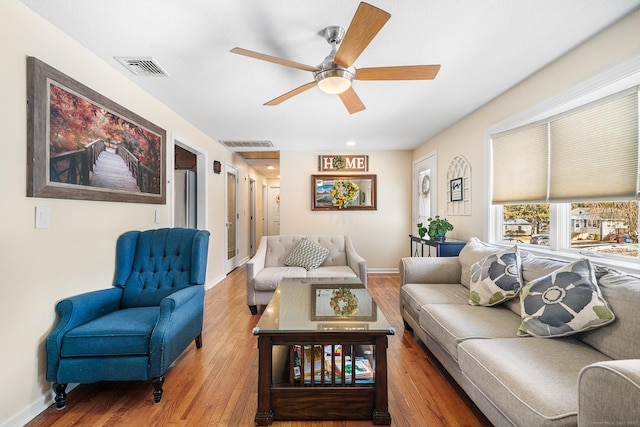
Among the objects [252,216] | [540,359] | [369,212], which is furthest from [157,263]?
[252,216]

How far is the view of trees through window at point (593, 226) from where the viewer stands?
179cm

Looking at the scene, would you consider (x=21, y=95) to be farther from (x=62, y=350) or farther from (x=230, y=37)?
(x=62, y=350)

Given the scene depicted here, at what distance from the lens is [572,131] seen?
2.04 m

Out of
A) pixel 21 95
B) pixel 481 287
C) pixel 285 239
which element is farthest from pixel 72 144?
pixel 481 287

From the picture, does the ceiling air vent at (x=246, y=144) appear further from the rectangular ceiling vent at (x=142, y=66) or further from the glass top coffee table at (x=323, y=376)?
the glass top coffee table at (x=323, y=376)

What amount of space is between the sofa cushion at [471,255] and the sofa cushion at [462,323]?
1.70ft

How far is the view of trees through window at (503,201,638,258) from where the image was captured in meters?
1.79

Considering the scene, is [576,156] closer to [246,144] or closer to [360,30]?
[360,30]

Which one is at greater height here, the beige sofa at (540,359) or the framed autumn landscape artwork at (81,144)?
the framed autumn landscape artwork at (81,144)

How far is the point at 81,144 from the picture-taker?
6.31ft

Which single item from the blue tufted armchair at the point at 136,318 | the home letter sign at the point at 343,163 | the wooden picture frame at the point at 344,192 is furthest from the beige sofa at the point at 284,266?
the home letter sign at the point at 343,163

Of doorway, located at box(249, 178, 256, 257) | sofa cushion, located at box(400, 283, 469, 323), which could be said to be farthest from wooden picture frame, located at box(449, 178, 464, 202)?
doorway, located at box(249, 178, 256, 257)

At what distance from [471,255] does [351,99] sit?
1767 mm

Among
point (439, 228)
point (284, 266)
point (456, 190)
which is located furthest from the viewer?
point (456, 190)
